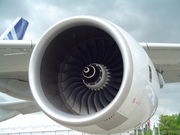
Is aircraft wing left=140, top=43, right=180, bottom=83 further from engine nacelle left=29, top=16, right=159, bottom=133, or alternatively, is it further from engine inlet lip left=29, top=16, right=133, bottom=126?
engine inlet lip left=29, top=16, right=133, bottom=126

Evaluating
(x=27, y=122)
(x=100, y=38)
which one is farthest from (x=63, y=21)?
(x=27, y=122)

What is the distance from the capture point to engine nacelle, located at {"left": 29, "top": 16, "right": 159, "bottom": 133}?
10.0 ft

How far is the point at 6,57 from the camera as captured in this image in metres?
4.38

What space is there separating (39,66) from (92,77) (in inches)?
25.7

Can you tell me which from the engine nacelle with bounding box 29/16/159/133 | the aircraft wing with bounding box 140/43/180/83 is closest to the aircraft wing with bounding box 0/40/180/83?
the aircraft wing with bounding box 140/43/180/83

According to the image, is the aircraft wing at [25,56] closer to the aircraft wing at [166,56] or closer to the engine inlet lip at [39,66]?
the aircraft wing at [166,56]

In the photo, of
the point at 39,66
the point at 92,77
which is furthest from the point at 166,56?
the point at 39,66

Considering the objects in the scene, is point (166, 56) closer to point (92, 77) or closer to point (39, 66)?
point (92, 77)

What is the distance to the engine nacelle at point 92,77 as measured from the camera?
305 centimetres

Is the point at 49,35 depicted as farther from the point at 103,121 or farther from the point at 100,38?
the point at 103,121

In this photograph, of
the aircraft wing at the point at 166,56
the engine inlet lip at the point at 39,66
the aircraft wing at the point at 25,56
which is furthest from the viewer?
the aircraft wing at the point at 166,56

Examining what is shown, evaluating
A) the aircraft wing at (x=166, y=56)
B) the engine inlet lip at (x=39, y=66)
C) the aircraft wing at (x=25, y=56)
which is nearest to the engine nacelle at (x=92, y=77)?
the engine inlet lip at (x=39, y=66)

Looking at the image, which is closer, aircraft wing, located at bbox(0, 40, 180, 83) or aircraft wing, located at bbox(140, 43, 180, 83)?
aircraft wing, located at bbox(0, 40, 180, 83)

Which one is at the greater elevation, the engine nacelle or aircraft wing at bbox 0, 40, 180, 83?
aircraft wing at bbox 0, 40, 180, 83
